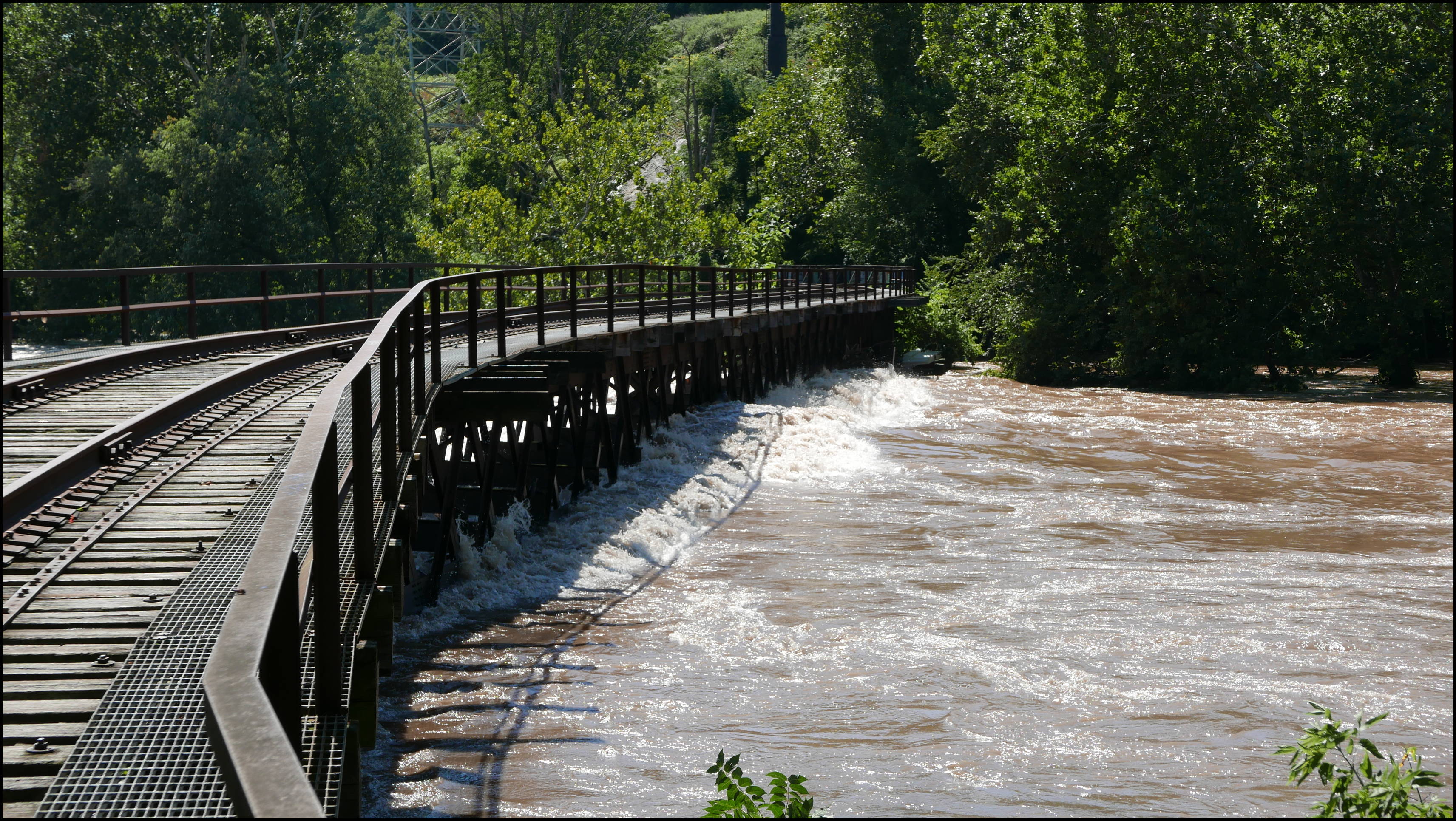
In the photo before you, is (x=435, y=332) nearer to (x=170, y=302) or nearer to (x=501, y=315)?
(x=501, y=315)

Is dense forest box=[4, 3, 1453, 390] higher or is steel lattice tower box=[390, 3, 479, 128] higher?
steel lattice tower box=[390, 3, 479, 128]

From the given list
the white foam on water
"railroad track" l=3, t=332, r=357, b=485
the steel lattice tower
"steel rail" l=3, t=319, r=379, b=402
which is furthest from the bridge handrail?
the steel lattice tower

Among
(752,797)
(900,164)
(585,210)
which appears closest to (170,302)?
(752,797)

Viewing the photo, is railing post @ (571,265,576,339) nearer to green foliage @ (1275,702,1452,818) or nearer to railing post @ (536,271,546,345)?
railing post @ (536,271,546,345)

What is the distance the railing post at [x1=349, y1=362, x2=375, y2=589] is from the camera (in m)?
5.46

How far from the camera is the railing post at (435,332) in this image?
9.95 m

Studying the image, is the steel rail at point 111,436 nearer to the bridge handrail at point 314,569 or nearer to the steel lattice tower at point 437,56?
the bridge handrail at point 314,569

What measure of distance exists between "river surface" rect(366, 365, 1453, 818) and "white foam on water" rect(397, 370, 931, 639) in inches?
2.5

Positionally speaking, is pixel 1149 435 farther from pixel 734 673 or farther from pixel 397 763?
pixel 397 763

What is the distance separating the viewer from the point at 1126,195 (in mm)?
32250

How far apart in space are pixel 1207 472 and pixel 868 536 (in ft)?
24.5

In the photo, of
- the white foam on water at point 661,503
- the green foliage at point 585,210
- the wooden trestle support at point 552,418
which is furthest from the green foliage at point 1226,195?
the green foliage at point 585,210

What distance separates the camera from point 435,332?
10367 millimetres

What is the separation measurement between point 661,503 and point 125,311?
6377mm
